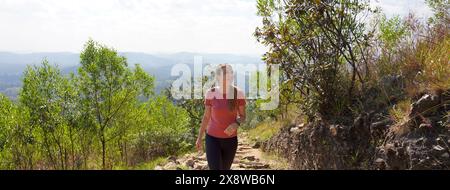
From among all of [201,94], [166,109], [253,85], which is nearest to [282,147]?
[253,85]

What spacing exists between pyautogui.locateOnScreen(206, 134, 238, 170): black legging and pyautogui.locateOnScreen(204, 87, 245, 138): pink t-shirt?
71 millimetres

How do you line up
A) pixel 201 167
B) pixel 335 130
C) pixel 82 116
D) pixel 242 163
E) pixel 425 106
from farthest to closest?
pixel 82 116 → pixel 242 163 → pixel 201 167 → pixel 335 130 → pixel 425 106

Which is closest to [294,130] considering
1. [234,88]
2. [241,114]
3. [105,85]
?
[241,114]

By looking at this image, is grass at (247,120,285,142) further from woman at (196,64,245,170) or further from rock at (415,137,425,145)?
woman at (196,64,245,170)

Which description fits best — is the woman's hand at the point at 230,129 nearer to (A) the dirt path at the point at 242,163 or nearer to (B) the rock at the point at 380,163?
(B) the rock at the point at 380,163

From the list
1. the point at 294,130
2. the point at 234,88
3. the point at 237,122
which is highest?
the point at 234,88

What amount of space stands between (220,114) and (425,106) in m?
3.27

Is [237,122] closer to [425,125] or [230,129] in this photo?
[230,129]

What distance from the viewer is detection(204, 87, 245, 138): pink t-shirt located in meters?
5.32

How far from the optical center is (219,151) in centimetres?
533

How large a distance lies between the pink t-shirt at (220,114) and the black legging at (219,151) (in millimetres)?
71

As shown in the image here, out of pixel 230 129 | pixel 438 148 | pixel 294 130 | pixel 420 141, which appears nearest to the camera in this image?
pixel 230 129

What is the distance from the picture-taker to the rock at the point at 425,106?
6246 mm

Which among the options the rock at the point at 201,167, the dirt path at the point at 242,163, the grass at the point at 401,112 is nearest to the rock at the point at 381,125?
the grass at the point at 401,112
